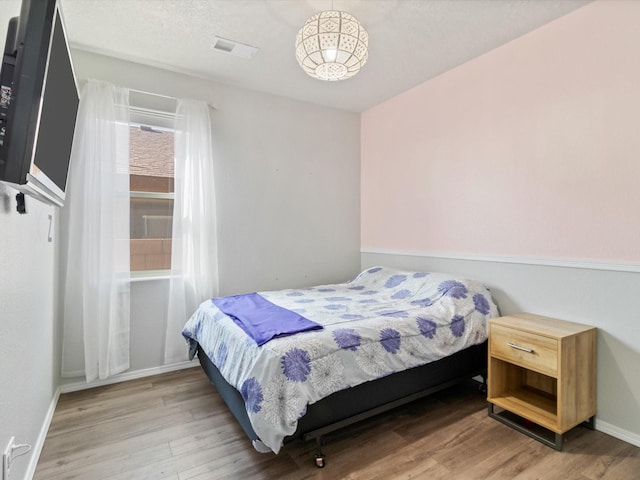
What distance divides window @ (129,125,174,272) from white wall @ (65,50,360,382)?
25 cm

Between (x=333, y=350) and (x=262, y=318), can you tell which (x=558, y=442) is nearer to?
(x=333, y=350)

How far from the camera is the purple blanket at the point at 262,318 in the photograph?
1.88 m

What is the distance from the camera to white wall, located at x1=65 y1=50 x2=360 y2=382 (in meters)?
2.92

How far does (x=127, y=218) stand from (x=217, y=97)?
54.6 inches

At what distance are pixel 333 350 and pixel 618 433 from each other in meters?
1.78

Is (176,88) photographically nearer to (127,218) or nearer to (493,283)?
(127,218)

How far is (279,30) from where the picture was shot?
7.83ft

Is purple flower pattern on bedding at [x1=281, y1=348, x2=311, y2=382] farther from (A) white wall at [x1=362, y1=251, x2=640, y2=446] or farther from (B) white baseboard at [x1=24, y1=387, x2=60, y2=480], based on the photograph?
(A) white wall at [x1=362, y1=251, x2=640, y2=446]

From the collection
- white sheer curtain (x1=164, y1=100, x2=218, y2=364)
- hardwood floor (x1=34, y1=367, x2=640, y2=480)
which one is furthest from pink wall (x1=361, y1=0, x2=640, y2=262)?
white sheer curtain (x1=164, y1=100, x2=218, y2=364)

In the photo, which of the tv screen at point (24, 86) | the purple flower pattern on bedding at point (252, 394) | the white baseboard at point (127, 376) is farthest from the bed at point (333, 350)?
the tv screen at point (24, 86)

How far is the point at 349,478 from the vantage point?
5.49 feet

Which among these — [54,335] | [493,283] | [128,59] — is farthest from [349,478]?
[128,59]

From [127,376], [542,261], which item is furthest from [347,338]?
[127,376]

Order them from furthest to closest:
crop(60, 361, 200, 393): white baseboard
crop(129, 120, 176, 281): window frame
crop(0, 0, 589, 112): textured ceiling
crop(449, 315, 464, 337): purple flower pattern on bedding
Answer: crop(129, 120, 176, 281): window frame
crop(60, 361, 200, 393): white baseboard
crop(449, 315, 464, 337): purple flower pattern on bedding
crop(0, 0, 589, 112): textured ceiling
